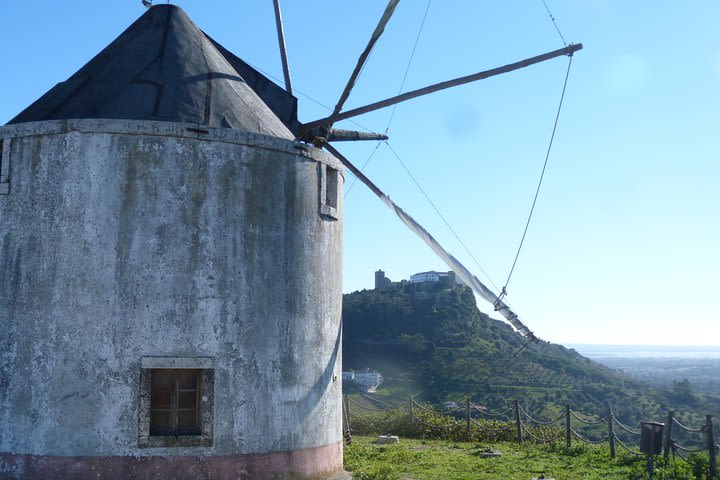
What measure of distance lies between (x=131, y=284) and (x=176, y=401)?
1380 millimetres

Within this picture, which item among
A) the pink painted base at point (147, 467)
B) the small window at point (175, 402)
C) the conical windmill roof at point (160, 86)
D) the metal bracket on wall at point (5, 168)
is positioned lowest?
the pink painted base at point (147, 467)

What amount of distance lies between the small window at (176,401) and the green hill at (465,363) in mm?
43129

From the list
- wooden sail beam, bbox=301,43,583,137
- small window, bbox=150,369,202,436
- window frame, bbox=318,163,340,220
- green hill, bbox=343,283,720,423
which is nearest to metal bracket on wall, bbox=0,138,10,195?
small window, bbox=150,369,202,436

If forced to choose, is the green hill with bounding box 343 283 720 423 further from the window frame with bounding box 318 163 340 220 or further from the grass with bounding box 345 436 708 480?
the window frame with bounding box 318 163 340 220

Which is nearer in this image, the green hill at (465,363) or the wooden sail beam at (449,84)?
the wooden sail beam at (449,84)

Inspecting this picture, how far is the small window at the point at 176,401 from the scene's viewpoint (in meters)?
8.28

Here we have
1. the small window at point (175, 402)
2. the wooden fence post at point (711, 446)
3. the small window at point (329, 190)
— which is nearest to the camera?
the small window at point (175, 402)

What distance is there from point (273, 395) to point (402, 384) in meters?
55.8

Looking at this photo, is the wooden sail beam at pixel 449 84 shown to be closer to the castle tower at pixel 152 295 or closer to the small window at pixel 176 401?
the castle tower at pixel 152 295

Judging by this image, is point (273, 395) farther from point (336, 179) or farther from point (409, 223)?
point (409, 223)

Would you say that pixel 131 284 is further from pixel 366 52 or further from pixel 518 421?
pixel 518 421

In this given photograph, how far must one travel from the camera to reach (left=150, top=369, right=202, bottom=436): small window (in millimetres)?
8445

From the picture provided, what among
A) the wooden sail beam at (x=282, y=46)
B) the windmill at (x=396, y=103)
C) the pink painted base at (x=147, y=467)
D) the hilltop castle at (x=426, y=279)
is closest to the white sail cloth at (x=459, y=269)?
the windmill at (x=396, y=103)

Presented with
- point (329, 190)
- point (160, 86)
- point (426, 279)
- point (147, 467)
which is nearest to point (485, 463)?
point (329, 190)
